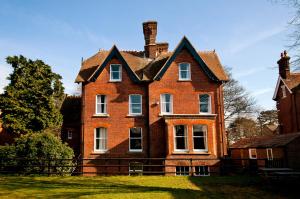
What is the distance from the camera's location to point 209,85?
29703mm

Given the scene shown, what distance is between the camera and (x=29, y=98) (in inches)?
1158

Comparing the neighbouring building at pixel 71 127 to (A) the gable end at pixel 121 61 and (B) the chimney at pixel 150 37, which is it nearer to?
(A) the gable end at pixel 121 61

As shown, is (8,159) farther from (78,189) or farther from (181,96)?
(181,96)

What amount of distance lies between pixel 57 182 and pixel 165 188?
6.73 metres

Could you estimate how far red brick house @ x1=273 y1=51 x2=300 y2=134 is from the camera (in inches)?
1335

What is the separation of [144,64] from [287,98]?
59.1 ft

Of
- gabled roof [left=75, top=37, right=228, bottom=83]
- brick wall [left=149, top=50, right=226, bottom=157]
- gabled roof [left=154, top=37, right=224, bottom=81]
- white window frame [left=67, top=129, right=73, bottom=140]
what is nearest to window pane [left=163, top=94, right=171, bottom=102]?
brick wall [left=149, top=50, right=226, bottom=157]

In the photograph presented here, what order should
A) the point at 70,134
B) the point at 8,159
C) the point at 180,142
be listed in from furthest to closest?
the point at 70,134 → the point at 180,142 → the point at 8,159

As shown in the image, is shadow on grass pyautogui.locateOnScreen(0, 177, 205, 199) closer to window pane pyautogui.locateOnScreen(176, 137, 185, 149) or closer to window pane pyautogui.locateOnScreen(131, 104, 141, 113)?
window pane pyautogui.locateOnScreen(176, 137, 185, 149)


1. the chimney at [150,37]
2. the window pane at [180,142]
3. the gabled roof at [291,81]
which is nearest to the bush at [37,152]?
the window pane at [180,142]

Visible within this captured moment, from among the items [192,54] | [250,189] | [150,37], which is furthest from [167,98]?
[250,189]

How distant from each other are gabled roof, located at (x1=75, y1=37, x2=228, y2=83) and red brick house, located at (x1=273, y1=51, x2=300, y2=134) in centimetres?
909

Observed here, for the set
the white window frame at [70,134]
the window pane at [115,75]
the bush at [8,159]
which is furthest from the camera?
the white window frame at [70,134]

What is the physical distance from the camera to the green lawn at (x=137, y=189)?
14.4 metres
